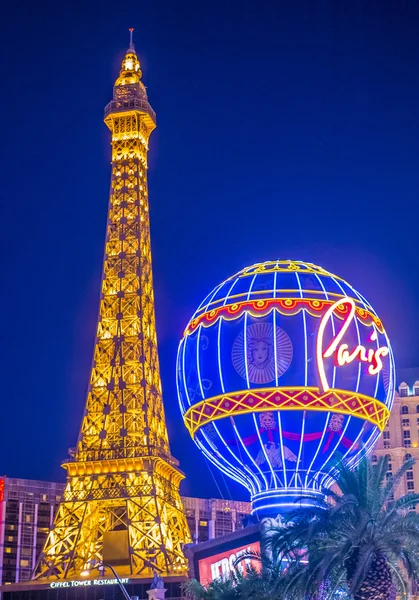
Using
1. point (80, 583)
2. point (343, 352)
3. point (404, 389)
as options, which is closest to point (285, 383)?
point (343, 352)

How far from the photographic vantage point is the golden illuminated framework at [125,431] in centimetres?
7462

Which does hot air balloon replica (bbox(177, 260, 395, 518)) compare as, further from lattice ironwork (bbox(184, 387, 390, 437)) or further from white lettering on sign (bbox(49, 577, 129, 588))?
white lettering on sign (bbox(49, 577, 129, 588))

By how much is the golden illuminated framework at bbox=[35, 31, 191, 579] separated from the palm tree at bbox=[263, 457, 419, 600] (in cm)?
4186

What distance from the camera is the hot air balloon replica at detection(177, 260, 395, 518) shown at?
1476 inches

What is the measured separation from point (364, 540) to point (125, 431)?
52.3 m

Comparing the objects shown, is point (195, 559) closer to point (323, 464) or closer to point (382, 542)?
point (323, 464)

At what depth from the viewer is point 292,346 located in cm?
3794

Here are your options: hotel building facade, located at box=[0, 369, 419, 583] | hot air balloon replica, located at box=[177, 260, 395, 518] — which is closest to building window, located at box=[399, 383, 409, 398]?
hotel building facade, located at box=[0, 369, 419, 583]

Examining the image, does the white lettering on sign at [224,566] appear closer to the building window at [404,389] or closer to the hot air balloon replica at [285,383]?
the hot air balloon replica at [285,383]

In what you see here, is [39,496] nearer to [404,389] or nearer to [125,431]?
[125,431]

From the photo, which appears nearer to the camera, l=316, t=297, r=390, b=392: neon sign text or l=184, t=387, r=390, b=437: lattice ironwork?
l=184, t=387, r=390, b=437: lattice ironwork

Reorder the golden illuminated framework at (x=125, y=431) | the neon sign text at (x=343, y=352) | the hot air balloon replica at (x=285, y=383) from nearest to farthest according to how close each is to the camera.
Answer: the hot air balloon replica at (x=285, y=383) < the neon sign text at (x=343, y=352) < the golden illuminated framework at (x=125, y=431)

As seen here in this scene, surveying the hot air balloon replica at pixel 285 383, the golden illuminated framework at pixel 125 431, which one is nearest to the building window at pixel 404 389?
the golden illuminated framework at pixel 125 431

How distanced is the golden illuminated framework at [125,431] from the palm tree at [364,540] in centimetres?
4186
